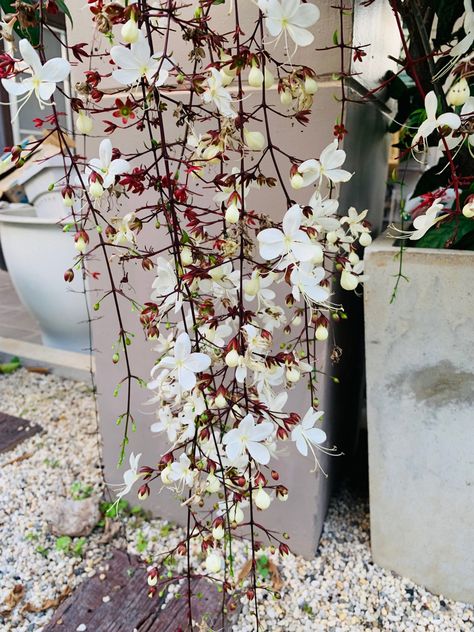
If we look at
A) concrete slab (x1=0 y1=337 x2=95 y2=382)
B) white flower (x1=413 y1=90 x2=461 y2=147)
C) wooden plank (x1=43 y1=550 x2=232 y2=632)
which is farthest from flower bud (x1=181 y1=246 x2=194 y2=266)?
concrete slab (x1=0 y1=337 x2=95 y2=382)

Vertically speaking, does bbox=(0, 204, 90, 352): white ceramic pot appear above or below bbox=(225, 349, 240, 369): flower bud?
below

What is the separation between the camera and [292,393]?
3.89 feet

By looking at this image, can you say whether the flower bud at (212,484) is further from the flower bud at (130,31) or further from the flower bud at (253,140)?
the flower bud at (130,31)

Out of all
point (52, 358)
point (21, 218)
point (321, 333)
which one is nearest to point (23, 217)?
point (21, 218)

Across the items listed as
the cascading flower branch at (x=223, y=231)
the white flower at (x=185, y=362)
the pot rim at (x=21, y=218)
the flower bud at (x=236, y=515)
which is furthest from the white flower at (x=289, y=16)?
the pot rim at (x=21, y=218)

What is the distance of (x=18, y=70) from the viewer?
618 millimetres

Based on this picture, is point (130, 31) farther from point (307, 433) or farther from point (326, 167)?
point (307, 433)

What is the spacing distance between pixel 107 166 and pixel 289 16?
0.93ft

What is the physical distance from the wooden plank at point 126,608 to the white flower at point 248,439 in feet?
1.94

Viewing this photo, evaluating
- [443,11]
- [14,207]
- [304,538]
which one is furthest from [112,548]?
[14,207]

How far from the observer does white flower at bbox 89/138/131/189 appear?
25.5 inches

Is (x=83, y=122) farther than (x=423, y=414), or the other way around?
(x=423, y=414)

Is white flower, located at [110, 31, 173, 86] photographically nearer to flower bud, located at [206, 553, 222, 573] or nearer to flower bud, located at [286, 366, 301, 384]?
flower bud, located at [286, 366, 301, 384]

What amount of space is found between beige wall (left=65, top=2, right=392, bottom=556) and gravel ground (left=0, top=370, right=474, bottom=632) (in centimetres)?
8
